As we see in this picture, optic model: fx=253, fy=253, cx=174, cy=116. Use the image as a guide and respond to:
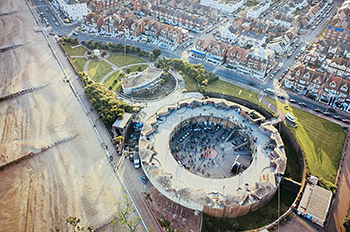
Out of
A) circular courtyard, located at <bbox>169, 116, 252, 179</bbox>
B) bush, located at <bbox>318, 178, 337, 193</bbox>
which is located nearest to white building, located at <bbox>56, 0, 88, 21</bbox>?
circular courtyard, located at <bbox>169, 116, 252, 179</bbox>

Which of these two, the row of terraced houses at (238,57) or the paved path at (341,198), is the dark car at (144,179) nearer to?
the paved path at (341,198)

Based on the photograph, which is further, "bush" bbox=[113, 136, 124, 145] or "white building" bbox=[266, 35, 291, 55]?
"white building" bbox=[266, 35, 291, 55]

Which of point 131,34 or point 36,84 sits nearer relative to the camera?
point 36,84

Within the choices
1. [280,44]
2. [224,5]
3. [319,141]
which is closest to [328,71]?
[280,44]

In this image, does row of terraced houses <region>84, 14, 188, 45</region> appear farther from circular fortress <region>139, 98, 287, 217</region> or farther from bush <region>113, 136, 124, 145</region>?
bush <region>113, 136, 124, 145</region>

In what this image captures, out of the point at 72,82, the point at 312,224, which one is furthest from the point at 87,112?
the point at 312,224

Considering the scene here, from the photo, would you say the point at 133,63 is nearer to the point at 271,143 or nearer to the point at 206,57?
the point at 206,57
